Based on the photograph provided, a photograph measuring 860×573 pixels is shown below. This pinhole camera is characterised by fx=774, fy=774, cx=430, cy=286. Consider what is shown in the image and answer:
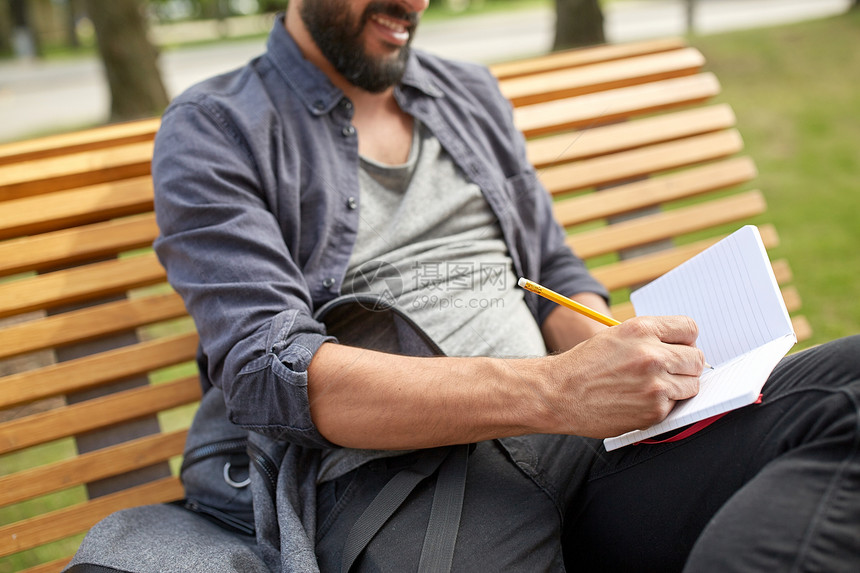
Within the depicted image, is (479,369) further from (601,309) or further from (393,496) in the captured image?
(601,309)

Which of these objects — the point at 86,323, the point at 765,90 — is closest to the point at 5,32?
the point at 765,90

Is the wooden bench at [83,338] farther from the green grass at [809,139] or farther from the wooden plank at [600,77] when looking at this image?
the green grass at [809,139]

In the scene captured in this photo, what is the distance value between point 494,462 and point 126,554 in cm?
77

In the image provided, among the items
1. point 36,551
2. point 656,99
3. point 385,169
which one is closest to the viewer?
point 385,169

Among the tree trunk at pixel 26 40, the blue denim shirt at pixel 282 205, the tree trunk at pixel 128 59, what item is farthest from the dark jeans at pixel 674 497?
the tree trunk at pixel 26 40

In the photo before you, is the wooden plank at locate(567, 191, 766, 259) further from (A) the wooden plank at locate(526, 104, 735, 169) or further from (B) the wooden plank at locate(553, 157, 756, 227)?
(A) the wooden plank at locate(526, 104, 735, 169)

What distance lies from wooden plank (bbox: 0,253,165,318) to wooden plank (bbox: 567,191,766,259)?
Answer: 4.49 feet

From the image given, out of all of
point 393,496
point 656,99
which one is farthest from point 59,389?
point 656,99

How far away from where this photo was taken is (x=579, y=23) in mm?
7102

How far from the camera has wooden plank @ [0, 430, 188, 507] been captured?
1973mm

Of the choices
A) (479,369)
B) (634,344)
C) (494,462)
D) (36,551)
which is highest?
(634,344)

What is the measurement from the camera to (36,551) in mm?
2473

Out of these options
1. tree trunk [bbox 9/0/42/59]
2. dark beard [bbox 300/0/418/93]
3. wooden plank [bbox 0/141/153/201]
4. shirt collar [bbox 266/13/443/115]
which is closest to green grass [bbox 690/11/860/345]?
dark beard [bbox 300/0/418/93]

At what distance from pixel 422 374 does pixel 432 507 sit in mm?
270
